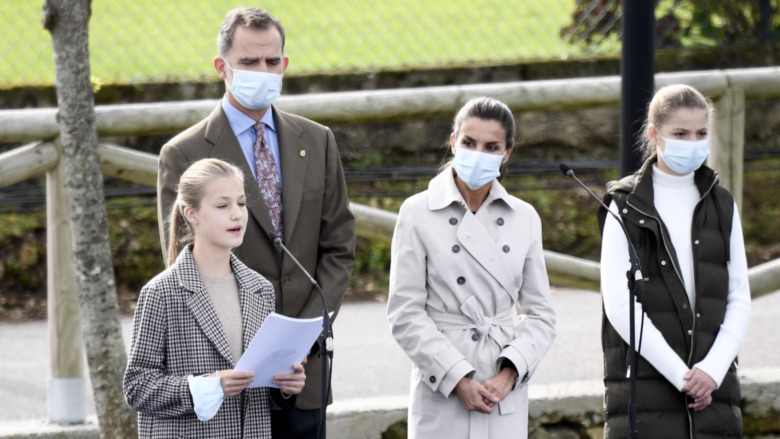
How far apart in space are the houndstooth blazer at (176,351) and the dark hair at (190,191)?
0.11 m

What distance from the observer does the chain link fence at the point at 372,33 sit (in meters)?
10.7

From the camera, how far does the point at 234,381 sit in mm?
3680

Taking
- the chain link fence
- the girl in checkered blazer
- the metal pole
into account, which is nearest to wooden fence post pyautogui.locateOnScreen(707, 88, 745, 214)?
the metal pole

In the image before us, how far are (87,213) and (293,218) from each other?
44.6 inches

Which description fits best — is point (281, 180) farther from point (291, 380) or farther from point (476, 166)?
point (291, 380)

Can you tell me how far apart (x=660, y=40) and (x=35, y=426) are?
6.92 metres

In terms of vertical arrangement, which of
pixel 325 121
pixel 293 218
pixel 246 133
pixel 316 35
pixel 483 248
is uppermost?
pixel 316 35

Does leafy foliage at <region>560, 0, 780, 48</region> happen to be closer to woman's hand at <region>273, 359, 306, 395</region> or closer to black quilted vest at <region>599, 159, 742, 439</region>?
black quilted vest at <region>599, 159, 742, 439</region>

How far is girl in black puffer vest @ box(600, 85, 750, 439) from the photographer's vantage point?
178 inches

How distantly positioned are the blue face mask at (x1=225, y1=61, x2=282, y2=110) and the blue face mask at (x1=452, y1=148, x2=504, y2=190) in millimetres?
669

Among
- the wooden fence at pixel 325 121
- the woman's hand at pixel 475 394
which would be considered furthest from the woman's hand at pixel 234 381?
the wooden fence at pixel 325 121

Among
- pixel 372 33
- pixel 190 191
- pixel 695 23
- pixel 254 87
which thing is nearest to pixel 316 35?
pixel 372 33

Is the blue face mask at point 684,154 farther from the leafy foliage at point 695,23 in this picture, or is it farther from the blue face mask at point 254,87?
the leafy foliage at point 695,23

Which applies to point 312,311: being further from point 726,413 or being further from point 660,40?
point 660,40
